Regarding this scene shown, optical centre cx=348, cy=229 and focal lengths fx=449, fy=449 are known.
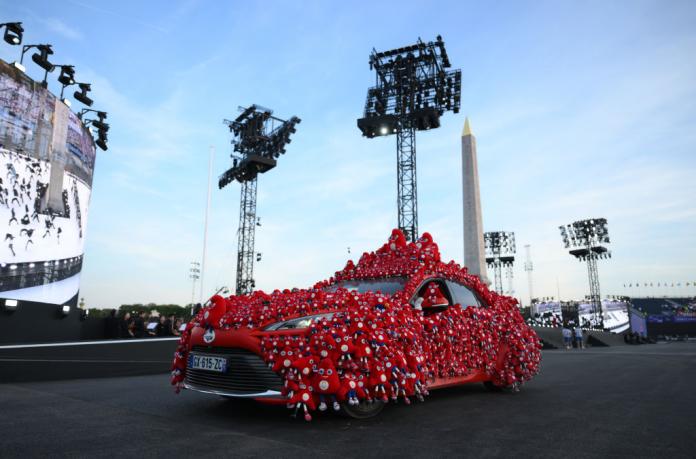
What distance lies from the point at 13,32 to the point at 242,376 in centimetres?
1529

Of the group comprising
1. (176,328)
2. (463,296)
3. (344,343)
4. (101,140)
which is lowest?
(176,328)

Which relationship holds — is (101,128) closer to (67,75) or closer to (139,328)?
(67,75)

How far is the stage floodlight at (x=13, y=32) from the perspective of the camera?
1339 cm

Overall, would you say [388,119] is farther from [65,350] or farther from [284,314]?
[284,314]

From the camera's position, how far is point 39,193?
47.1 ft

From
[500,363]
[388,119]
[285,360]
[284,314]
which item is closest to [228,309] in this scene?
[284,314]

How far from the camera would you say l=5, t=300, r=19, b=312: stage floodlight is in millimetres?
11605

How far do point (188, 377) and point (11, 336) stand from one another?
11.2 m

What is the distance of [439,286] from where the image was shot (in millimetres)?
5141

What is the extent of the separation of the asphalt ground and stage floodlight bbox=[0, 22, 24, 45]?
12.5m

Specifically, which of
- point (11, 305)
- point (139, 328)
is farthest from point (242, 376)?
point (11, 305)

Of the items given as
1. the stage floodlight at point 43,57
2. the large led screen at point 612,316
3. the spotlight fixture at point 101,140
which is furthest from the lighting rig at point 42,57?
the large led screen at point 612,316

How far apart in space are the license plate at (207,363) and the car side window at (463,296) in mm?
2735

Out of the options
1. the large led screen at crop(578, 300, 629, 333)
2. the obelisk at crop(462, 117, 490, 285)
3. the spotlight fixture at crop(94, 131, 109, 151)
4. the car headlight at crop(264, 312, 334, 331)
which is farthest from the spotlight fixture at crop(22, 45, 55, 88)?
the large led screen at crop(578, 300, 629, 333)
